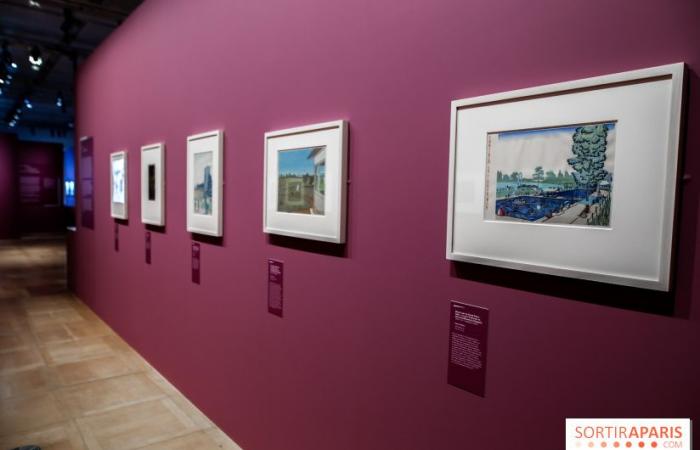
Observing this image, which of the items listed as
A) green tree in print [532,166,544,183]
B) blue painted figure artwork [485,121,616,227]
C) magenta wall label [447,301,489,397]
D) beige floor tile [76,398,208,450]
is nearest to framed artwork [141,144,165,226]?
beige floor tile [76,398,208,450]

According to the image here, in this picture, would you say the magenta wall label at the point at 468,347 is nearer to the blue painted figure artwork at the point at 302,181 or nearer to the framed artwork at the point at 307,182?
the framed artwork at the point at 307,182

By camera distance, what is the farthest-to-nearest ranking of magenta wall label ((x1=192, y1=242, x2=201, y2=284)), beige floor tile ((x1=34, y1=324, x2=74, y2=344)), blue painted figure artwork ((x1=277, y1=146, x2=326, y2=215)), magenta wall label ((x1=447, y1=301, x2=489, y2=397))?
beige floor tile ((x1=34, y1=324, x2=74, y2=344)) < magenta wall label ((x1=192, y1=242, x2=201, y2=284)) < blue painted figure artwork ((x1=277, y1=146, x2=326, y2=215)) < magenta wall label ((x1=447, y1=301, x2=489, y2=397))

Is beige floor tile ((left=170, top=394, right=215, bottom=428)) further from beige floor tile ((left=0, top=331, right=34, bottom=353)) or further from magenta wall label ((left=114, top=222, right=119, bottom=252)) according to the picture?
beige floor tile ((left=0, top=331, right=34, bottom=353))

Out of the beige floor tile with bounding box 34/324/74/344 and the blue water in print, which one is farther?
the beige floor tile with bounding box 34/324/74/344

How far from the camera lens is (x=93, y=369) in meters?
4.39

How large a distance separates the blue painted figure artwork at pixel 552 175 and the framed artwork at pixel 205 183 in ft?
6.72

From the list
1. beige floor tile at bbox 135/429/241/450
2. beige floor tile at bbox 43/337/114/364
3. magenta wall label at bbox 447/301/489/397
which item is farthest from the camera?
beige floor tile at bbox 43/337/114/364

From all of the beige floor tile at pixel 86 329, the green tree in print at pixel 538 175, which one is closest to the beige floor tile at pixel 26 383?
the beige floor tile at pixel 86 329

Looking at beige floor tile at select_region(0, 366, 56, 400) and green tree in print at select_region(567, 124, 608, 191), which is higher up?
green tree in print at select_region(567, 124, 608, 191)

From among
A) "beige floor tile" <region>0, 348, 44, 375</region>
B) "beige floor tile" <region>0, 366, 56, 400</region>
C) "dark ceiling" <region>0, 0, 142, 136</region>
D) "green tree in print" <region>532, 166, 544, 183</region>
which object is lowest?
"beige floor tile" <region>0, 348, 44, 375</region>

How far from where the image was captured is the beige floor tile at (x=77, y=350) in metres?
4.67

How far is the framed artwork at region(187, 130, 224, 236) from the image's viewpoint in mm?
3123

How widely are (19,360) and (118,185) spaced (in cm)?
194

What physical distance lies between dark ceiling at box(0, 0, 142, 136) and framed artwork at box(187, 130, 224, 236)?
12.6ft
